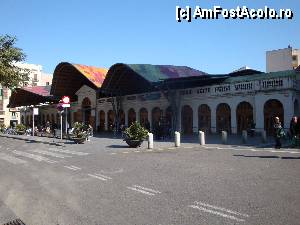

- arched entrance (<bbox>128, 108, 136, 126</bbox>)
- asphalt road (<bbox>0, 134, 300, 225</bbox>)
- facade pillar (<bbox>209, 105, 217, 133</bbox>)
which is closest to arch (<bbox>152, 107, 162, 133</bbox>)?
arched entrance (<bbox>128, 108, 136, 126</bbox>)

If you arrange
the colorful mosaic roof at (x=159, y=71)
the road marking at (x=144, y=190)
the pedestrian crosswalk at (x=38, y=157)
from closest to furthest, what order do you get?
the road marking at (x=144, y=190) → the pedestrian crosswalk at (x=38, y=157) → the colorful mosaic roof at (x=159, y=71)

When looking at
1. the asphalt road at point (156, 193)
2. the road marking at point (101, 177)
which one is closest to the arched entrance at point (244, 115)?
the asphalt road at point (156, 193)

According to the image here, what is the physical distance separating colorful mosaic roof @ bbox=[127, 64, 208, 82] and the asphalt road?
19.1 meters

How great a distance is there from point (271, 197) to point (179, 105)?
2737 cm

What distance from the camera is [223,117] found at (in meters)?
31.7

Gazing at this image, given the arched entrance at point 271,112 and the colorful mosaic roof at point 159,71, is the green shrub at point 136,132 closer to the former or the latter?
the colorful mosaic roof at point 159,71

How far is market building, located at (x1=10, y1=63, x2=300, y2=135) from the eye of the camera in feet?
91.3

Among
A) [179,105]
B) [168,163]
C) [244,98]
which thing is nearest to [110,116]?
[179,105]

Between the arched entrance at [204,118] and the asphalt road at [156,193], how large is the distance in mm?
19087

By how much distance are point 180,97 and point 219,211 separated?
93.6 ft

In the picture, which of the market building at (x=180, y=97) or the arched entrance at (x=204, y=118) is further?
the arched entrance at (x=204, y=118)

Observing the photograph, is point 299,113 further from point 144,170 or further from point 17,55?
point 17,55

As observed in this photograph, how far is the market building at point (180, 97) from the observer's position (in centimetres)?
2783

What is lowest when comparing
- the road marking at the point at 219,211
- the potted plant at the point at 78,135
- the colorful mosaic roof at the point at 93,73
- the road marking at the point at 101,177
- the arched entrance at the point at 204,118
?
the road marking at the point at 101,177
